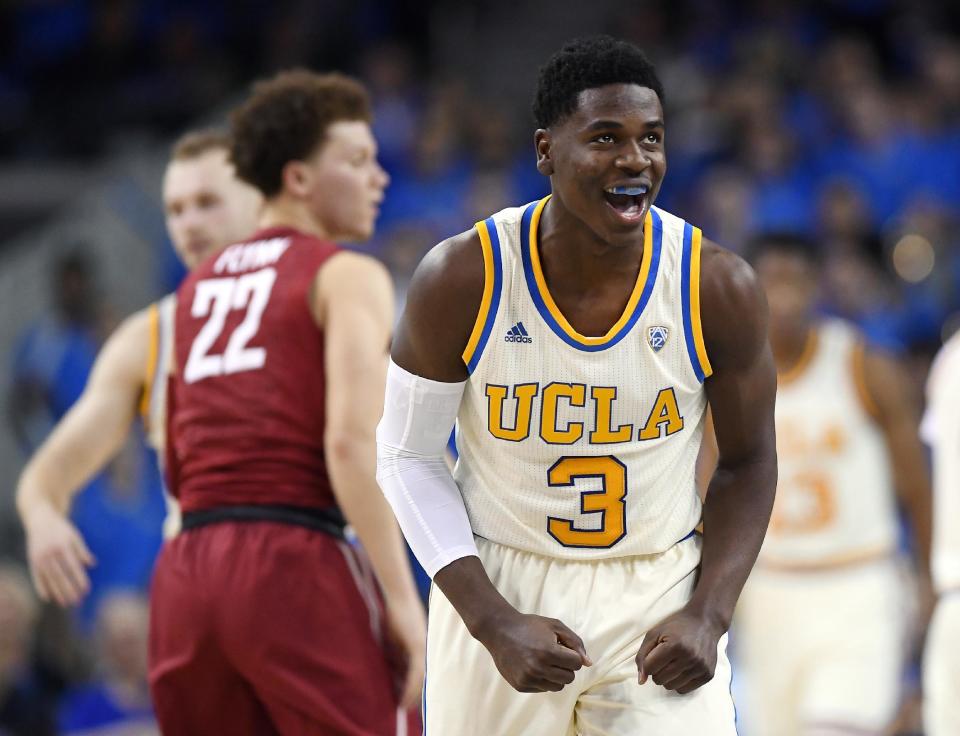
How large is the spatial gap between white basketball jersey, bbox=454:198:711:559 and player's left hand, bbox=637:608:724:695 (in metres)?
0.25

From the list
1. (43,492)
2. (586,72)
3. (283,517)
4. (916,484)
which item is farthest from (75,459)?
(916,484)

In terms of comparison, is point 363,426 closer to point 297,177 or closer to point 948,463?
point 297,177

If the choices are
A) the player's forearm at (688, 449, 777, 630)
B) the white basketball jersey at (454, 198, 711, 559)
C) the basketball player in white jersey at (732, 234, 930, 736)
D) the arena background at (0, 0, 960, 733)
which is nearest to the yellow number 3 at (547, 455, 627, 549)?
the white basketball jersey at (454, 198, 711, 559)

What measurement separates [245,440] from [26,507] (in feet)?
2.98

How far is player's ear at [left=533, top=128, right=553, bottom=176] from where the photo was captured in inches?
127

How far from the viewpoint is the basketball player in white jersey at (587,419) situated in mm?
3150

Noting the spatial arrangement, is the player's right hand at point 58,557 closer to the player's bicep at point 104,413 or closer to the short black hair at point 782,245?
the player's bicep at point 104,413

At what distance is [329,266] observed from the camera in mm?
4023

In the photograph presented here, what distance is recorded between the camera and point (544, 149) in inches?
127

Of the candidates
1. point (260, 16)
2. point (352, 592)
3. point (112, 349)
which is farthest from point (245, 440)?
point (260, 16)

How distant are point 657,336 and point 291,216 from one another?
153 centimetres

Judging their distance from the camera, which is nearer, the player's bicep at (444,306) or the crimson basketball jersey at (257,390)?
the player's bicep at (444,306)

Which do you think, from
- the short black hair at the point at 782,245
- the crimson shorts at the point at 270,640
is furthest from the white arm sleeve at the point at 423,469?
the short black hair at the point at 782,245

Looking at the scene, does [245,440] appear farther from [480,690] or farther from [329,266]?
[480,690]
